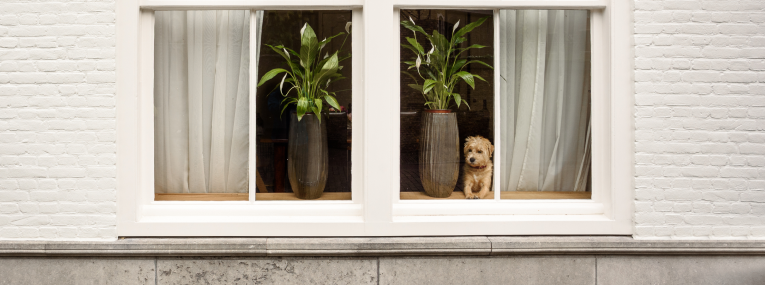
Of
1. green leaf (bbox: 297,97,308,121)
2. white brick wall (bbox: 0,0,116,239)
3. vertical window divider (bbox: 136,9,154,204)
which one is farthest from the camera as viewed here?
green leaf (bbox: 297,97,308,121)

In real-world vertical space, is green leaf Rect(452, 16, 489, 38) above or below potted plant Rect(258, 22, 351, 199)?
above

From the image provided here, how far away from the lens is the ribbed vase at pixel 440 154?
3178 mm

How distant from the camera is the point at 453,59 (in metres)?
3.21

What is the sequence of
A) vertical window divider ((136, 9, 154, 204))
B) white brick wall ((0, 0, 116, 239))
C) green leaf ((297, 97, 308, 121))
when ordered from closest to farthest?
1. white brick wall ((0, 0, 116, 239))
2. vertical window divider ((136, 9, 154, 204))
3. green leaf ((297, 97, 308, 121))

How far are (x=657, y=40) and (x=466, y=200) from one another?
1.43 meters

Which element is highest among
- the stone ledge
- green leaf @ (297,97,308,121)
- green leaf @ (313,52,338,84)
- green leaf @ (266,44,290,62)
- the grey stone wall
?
green leaf @ (266,44,290,62)

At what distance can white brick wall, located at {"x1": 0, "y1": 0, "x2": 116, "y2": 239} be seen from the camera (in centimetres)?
283

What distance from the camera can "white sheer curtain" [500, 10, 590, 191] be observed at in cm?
319

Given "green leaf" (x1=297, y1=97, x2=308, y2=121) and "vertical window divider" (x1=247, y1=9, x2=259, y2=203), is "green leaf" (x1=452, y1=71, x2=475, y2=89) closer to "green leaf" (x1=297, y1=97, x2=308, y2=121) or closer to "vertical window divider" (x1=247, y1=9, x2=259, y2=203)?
"green leaf" (x1=297, y1=97, x2=308, y2=121)

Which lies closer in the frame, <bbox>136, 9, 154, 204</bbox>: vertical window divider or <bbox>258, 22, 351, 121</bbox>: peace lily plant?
<bbox>136, 9, 154, 204</bbox>: vertical window divider

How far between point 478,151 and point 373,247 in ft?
2.93

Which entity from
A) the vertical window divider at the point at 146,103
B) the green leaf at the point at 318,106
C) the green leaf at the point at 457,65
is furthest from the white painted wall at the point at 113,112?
the green leaf at the point at 318,106

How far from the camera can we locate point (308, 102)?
3.15 meters

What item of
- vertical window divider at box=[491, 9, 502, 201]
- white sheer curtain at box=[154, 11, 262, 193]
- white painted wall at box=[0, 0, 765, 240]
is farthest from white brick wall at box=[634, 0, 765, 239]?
white sheer curtain at box=[154, 11, 262, 193]
